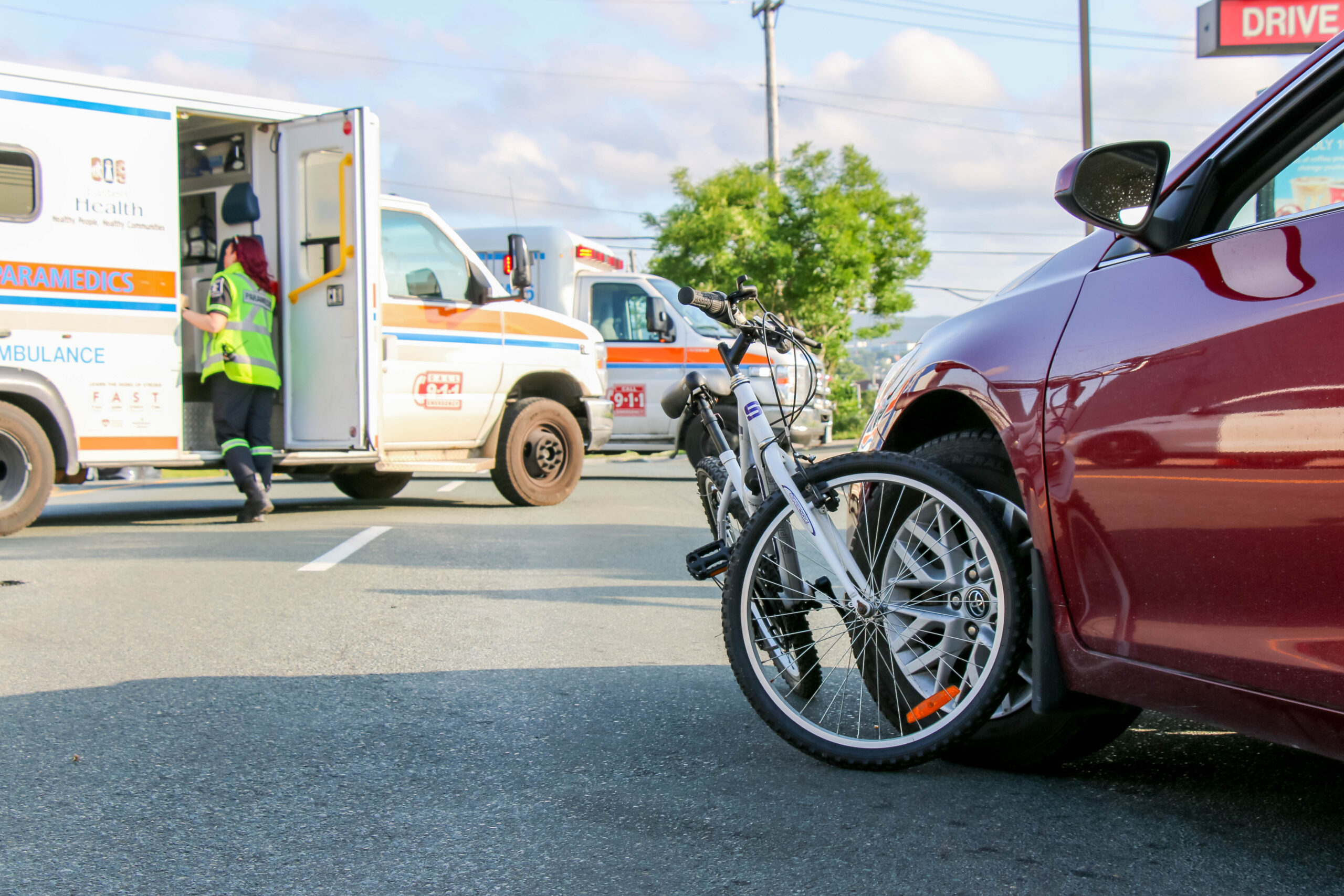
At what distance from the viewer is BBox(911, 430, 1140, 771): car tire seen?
9.64 feet

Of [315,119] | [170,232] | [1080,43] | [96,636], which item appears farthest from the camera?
[1080,43]

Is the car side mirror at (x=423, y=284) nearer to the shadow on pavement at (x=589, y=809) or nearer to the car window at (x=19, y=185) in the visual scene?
the car window at (x=19, y=185)

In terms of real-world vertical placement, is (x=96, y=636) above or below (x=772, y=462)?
below

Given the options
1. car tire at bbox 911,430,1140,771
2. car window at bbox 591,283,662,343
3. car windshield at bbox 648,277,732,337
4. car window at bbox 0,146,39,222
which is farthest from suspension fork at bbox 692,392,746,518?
car window at bbox 591,283,662,343

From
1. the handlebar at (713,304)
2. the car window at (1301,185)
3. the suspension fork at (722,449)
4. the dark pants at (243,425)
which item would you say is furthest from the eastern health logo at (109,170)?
the car window at (1301,185)

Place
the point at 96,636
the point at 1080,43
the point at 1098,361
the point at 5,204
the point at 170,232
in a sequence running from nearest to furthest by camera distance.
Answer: the point at 1098,361
the point at 96,636
the point at 5,204
the point at 170,232
the point at 1080,43

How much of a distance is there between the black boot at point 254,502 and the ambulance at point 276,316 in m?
0.40

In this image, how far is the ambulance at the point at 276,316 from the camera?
326 inches

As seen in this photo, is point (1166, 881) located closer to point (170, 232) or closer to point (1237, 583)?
point (1237, 583)

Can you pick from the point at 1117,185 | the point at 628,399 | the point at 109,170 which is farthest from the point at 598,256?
the point at 1117,185

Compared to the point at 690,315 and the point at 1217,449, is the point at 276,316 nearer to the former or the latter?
the point at 690,315

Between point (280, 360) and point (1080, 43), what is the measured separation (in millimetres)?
13708

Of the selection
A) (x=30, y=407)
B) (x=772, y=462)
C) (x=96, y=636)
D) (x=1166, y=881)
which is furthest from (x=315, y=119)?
(x=1166, y=881)

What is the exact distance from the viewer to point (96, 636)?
4.90 m
